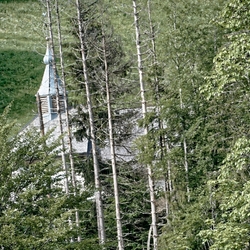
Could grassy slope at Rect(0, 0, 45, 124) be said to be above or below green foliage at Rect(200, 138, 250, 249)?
above

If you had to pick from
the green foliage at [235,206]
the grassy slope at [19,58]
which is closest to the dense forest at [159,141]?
the green foliage at [235,206]

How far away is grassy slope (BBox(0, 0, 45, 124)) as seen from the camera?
48531 mm

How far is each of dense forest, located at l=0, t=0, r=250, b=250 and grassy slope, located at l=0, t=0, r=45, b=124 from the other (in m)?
20.4

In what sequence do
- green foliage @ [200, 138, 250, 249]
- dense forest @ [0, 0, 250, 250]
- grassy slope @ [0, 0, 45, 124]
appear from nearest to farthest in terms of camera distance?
green foliage @ [200, 138, 250, 249] → dense forest @ [0, 0, 250, 250] → grassy slope @ [0, 0, 45, 124]

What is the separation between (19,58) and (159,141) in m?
39.6

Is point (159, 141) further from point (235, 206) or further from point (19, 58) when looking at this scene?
point (19, 58)

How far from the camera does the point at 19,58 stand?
5706cm

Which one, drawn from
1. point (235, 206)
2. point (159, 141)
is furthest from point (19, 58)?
point (235, 206)

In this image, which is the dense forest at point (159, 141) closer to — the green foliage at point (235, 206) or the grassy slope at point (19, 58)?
the green foliage at point (235, 206)

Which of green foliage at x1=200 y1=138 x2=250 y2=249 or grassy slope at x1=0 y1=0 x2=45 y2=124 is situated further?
grassy slope at x1=0 y1=0 x2=45 y2=124

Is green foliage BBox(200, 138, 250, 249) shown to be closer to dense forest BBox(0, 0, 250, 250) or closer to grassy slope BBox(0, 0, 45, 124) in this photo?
dense forest BBox(0, 0, 250, 250)

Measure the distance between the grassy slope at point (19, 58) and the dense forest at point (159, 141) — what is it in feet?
66.8

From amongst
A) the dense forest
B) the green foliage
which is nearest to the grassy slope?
the dense forest

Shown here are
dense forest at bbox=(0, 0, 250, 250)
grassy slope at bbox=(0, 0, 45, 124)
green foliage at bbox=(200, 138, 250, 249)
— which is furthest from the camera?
grassy slope at bbox=(0, 0, 45, 124)
